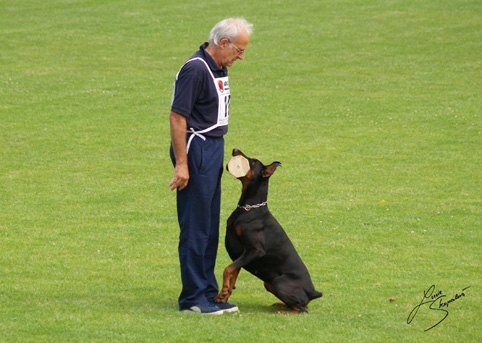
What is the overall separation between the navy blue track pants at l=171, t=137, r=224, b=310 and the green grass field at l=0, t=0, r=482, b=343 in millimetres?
339

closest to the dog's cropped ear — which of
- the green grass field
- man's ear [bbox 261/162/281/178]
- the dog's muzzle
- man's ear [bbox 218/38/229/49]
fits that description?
man's ear [bbox 261/162/281/178]

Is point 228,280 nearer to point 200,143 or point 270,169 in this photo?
point 270,169

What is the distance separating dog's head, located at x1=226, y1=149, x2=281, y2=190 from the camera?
8031 mm

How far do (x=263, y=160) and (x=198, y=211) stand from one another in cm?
791

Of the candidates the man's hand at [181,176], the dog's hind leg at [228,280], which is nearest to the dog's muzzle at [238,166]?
the man's hand at [181,176]

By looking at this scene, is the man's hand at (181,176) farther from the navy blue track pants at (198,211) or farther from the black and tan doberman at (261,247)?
the black and tan doberman at (261,247)

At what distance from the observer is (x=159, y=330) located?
722 cm

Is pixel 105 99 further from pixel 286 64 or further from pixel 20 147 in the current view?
pixel 286 64

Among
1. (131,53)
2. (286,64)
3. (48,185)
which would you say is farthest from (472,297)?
(131,53)

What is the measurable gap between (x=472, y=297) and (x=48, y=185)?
7163 mm

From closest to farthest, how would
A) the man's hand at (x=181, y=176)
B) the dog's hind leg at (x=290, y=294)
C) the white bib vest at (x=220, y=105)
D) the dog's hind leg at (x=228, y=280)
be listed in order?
the man's hand at (x=181, y=176) < the white bib vest at (x=220, y=105) < the dog's hind leg at (x=228, y=280) < the dog's hind leg at (x=290, y=294)

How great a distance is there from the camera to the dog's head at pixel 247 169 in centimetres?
803

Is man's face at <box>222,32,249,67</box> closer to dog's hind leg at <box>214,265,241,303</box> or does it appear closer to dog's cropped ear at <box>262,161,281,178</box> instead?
dog's cropped ear at <box>262,161,281,178</box>

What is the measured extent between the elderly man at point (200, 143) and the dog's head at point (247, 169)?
12 centimetres
